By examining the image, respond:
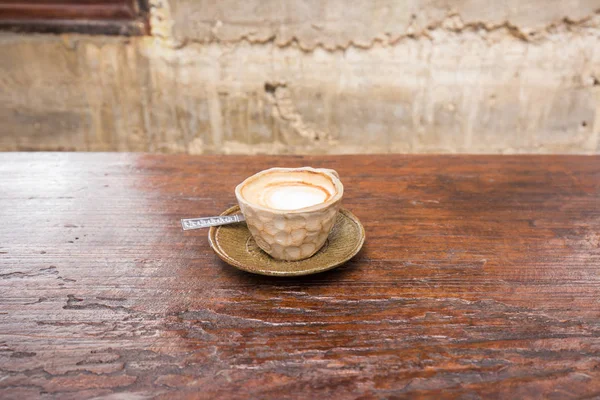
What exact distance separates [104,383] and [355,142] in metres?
1.90

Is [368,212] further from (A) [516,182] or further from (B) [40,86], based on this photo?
(B) [40,86]

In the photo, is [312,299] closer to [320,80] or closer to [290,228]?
[290,228]

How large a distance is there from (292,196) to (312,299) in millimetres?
163

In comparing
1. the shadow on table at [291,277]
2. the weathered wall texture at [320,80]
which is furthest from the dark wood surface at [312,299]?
the weathered wall texture at [320,80]

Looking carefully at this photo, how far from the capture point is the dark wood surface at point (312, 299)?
1.62ft

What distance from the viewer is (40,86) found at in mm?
2246

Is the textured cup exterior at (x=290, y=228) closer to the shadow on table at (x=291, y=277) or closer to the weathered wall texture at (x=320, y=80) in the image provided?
the shadow on table at (x=291, y=277)

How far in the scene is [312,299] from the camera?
611 millimetres

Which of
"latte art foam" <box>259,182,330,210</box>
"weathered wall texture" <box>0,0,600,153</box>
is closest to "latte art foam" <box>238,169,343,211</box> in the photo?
"latte art foam" <box>259,182,330,210</box>

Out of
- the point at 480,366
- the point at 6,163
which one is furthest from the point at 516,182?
the point at 6,163

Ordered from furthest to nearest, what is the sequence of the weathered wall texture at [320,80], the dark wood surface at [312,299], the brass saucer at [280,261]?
the weathered wall texture at [320,80] < the brass saucer at [280,261] < the dark wood surface at [312,299]

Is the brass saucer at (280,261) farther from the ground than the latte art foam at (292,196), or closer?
closer

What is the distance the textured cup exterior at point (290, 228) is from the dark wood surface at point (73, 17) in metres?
1.77

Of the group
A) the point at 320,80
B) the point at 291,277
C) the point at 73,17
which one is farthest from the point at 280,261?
the point at 73,17
